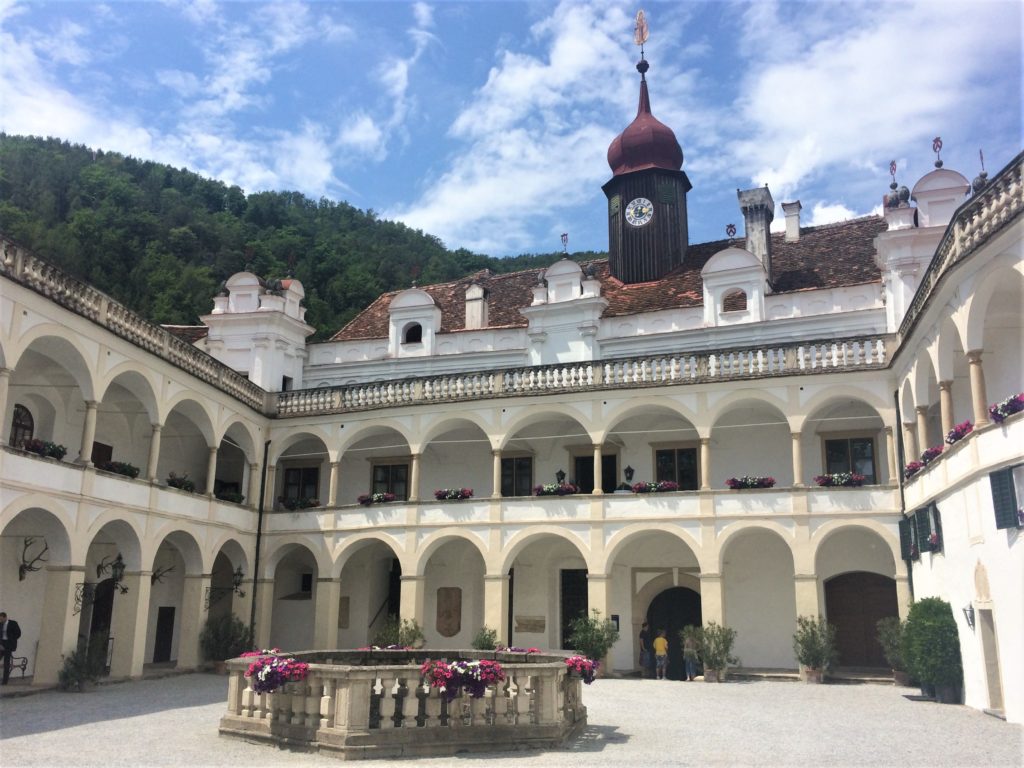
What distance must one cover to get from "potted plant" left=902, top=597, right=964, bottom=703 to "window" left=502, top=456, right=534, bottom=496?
12316 millimetres

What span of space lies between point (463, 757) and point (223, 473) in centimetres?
2040

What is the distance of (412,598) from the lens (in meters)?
24.4

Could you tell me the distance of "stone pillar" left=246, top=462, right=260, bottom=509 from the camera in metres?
26.2

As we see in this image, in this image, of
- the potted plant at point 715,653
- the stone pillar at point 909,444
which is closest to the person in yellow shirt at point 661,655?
the potted plant at point 715,653

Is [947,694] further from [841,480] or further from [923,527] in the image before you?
[841,480]

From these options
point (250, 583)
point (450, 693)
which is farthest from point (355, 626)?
point (450, 693)

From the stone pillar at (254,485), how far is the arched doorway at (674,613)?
38.0 ft

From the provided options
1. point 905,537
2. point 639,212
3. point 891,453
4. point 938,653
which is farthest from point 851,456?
point 639,212

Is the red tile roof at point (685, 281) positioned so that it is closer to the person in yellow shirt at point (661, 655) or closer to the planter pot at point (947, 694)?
the person in yellow shirt at point (661, 655)

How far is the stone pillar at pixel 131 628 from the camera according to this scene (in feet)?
65.2

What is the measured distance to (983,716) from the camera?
13461 mm

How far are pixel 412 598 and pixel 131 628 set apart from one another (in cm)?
721

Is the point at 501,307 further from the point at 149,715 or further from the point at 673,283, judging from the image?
the point at 149,715

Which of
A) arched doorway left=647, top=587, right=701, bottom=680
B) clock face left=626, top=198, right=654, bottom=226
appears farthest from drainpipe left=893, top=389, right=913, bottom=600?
clock face left=626, top=198, right=654, bottom=226
